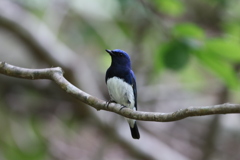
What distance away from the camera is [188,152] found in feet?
23.7

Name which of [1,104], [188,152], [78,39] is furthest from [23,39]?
[188,152]

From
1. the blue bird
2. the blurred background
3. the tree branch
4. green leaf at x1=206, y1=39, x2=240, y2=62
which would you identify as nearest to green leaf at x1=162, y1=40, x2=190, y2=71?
the blurred background

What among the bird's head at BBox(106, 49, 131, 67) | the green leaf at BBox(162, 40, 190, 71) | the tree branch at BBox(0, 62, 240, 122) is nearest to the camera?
the tree branch at BBox(0, 62, 240, 122)

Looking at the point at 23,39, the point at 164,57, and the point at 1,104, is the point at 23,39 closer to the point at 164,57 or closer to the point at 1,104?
the point at 1,104

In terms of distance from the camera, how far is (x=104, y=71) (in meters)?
5.02

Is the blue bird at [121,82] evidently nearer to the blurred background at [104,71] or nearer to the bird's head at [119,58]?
the bird's head at [119,58]

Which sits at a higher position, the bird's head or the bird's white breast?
the bird's head

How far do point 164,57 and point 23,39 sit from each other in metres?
2.62

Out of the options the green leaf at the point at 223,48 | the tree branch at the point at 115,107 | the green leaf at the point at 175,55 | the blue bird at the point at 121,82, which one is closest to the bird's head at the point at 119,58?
the blue bird at the point at 121,82

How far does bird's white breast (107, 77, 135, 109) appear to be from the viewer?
3283 mm

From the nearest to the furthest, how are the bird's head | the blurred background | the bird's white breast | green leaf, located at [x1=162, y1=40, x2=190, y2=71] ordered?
green leaf, located at [x1=162, y1=40, x2=190, y2=71] < the bird's white breast < the bird's head < the blurred background

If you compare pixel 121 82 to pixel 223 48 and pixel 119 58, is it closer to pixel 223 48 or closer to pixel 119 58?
pixel 119 58

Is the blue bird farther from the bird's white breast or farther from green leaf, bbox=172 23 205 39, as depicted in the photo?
green leaf, bbox=172 23 205 39

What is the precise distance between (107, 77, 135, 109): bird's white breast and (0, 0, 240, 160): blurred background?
32 cm
